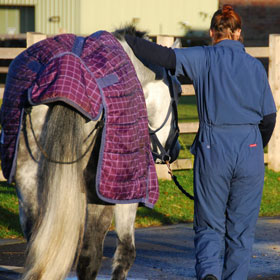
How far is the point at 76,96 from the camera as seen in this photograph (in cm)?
361

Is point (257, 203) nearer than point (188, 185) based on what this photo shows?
Yes

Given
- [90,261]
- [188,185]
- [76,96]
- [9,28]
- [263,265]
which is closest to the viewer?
[76,96]

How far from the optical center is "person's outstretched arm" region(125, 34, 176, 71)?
4.33 meters

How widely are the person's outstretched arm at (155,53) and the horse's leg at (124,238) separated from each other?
0.89 meters

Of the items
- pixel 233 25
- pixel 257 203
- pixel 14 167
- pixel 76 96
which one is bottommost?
pixel 257 203

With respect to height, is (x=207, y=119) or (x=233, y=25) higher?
(x=233, y=25)

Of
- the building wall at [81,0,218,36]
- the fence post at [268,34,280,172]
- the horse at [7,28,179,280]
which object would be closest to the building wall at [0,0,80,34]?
the building wall at [81,0,218,36]

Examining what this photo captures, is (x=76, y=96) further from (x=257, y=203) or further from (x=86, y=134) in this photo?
(x=257, y=203)

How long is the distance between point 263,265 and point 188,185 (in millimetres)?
3174

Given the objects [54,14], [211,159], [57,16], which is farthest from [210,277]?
[54,14]

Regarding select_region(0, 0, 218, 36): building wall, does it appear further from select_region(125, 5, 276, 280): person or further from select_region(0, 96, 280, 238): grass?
select_region(125, 5, 276, 280): person

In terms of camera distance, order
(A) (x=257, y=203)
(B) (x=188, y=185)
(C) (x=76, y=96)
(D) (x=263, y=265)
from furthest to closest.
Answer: (B) (x=188, y=185), (D) (x=263, y=265), (A) (x=257, y=203), (C) (x=76, y=96)

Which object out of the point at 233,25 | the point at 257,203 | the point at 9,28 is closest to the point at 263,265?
the point at 257,203

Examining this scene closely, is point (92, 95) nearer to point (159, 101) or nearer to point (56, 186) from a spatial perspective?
point (56, 186)
